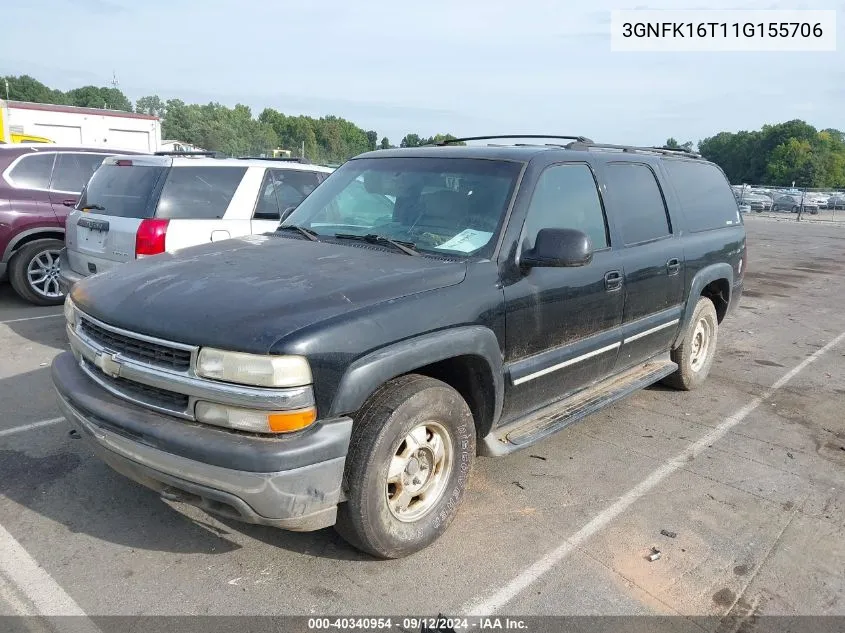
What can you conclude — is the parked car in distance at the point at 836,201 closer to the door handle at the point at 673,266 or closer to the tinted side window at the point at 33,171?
the door handle at the point at 673,266

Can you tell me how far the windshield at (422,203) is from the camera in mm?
3654

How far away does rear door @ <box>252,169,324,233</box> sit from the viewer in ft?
22.3

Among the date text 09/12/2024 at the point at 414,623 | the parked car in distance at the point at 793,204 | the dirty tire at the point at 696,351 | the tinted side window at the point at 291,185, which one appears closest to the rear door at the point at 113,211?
the tinted side window at the point at 291,185

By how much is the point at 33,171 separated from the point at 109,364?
6486mm

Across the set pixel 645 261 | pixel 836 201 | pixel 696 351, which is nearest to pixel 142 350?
pixel 645 261

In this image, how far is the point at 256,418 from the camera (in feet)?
8.61

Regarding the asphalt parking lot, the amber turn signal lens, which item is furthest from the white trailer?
the amber turn signal lens

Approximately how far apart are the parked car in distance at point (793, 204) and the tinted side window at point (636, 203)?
117 feet

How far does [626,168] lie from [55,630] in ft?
13.6

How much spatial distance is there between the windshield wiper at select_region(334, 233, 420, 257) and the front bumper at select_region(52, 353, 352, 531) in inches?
45.8

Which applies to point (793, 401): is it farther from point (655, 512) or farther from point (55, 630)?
point (55, 630)

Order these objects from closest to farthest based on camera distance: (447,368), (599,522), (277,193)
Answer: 1. (447,368)
2. (599,522)
3. (277,193)

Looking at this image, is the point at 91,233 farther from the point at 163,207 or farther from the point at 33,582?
the point at 33,582

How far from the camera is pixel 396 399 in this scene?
2906 millimetres
